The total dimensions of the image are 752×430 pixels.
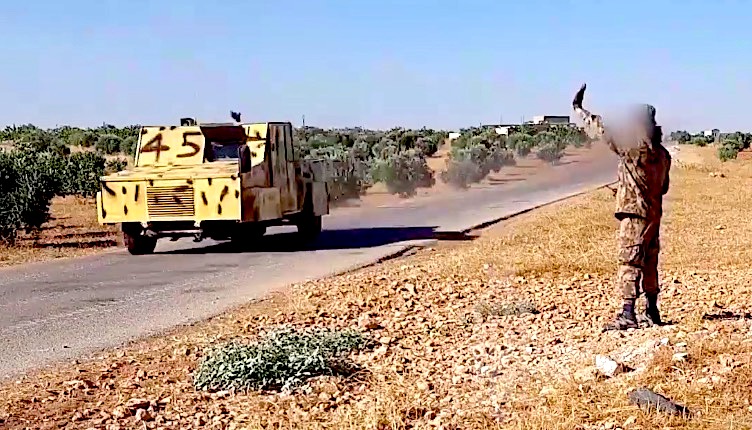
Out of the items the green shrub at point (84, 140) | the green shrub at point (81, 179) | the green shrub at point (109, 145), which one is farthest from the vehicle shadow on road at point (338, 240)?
the green shrub at point (84, 140)

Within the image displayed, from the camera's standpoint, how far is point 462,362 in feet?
23.7

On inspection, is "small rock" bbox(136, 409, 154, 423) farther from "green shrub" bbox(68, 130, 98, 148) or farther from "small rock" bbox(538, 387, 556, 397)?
"green shrub" bbox(68, 130, 98, 148)

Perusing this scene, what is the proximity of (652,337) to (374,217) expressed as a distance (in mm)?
18574

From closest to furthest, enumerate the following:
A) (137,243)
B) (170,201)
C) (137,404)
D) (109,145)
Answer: (137,404), (170,201), (137,243), (109,145)

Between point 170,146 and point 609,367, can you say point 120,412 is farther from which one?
point 170,146

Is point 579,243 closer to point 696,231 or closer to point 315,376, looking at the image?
point 696,231

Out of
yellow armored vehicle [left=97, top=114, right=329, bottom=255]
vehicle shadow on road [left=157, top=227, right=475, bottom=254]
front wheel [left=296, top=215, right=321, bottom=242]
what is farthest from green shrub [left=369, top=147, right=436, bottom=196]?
yellow armored vehicle [left=97, top=114, right=329, bottom=255]

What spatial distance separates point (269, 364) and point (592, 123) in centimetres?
306

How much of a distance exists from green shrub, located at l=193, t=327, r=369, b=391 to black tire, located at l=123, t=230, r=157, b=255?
10.1 meters

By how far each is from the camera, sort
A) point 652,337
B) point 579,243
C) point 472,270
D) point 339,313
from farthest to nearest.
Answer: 1. point 579,243
2. point 472,270
3. point 339,313
4. point 652,337

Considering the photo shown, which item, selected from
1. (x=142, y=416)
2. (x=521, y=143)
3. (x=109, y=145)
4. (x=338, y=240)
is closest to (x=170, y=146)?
(x=338, y=240)

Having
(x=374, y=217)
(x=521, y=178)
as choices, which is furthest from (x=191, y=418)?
(x=521, y=178)

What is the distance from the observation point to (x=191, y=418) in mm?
6094

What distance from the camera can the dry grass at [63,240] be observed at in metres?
18.1
